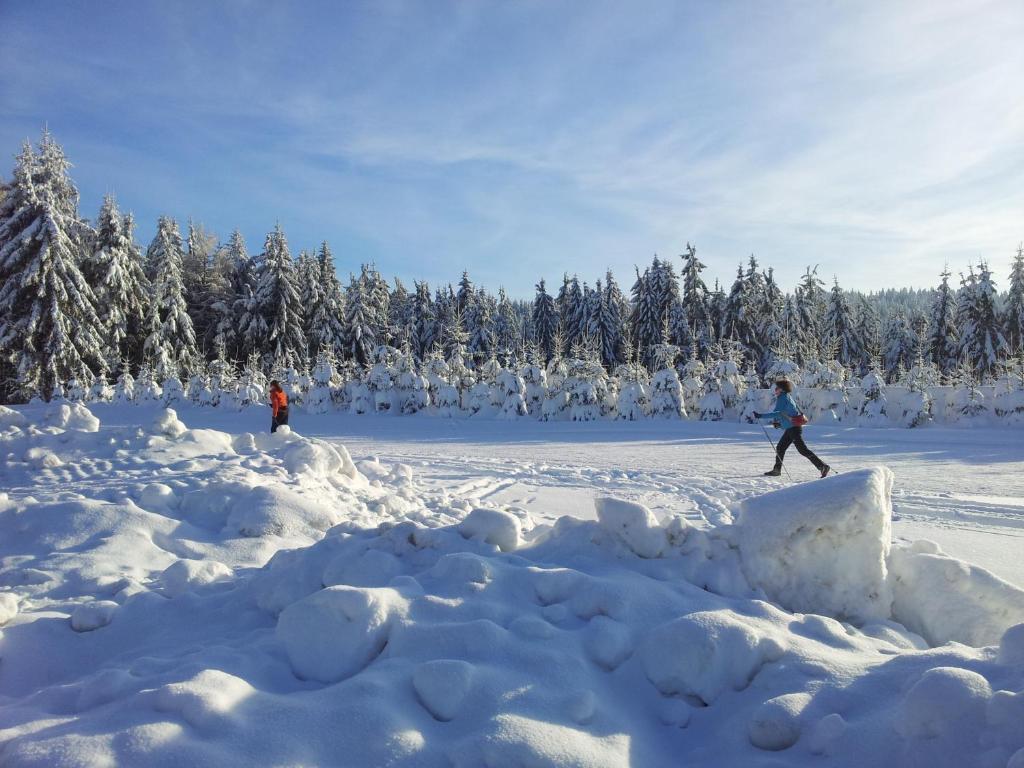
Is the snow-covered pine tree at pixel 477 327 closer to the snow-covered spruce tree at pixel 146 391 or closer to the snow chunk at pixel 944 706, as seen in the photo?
the snow-covered spruce tree at pixel 146 391

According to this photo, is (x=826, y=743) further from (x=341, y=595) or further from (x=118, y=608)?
(x=118, y=608)

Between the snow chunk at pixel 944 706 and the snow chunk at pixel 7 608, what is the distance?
4.70 metres

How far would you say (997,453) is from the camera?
10516mm

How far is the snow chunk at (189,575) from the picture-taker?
3.99 meters

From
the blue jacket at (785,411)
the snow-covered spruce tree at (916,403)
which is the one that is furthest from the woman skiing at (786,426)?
the snow-covered spruce tree at (916,403)

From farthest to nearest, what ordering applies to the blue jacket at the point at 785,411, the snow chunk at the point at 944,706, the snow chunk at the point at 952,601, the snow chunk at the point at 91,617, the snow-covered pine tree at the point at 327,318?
1. the snow-covered pine tree at the point at 327,318
2. the blue jacket at the point at 785,411
3. the snow chunk at the point at 91,617
4. the snow chunk at the point at 952,601
5. the snow chunk at the point at 944,706

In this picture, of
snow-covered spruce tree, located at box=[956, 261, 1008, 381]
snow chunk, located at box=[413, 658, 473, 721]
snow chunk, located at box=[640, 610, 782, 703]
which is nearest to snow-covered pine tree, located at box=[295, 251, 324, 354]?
snow chunk, located at box=[413, 658, 473, 721]

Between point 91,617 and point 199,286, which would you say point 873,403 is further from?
point 199,286

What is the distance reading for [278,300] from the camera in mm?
38188

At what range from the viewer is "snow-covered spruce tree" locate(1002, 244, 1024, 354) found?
37750mm

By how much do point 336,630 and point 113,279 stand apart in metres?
34.5

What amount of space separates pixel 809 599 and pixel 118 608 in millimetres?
4311

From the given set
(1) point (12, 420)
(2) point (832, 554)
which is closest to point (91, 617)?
(2) point (832, 554)

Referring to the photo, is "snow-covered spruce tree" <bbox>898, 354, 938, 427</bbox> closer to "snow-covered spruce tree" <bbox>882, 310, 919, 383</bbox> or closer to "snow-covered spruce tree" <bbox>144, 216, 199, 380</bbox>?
"snow-covered spruce tree" <bbox>144, 216, 199, 380</bbox>
